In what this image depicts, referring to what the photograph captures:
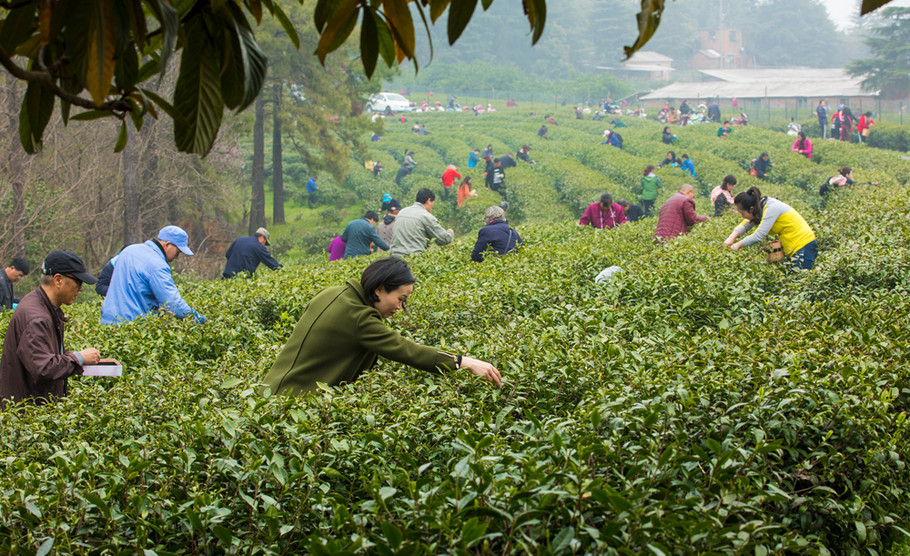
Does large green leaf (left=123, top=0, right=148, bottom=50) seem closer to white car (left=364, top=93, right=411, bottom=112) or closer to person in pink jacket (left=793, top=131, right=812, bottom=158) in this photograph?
person in pink jacket (left=793, top=131, right=812, bottom=158)

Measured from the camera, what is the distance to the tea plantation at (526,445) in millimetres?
2254

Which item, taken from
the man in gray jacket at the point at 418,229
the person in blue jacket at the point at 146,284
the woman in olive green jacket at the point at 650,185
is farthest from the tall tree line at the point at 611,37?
the person in blue jacket at the point at 146,284

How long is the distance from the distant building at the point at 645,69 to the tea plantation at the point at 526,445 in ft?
253

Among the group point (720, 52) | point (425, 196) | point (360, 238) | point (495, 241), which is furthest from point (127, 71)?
point (720, 52)

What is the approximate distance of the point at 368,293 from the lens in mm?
3932

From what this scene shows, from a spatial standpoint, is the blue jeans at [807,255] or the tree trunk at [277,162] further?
the tree trunk at [277,162]

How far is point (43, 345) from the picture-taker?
479 cm

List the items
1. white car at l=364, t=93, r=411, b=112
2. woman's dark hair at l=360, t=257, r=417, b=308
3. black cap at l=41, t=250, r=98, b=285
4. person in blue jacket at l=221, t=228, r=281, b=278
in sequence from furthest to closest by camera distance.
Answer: white car at l=364, t=93, r=411, b=112 → person in blue jacket at l=221, t=228, r=281, b=278 → black cap at l=41, t=250, r=98, b=285 → woman's dark hair at l=360, t=257, r=417, b=308

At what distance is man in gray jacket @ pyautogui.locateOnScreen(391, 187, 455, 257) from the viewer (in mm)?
10422

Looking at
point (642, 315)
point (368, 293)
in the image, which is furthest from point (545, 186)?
point (368, 293)

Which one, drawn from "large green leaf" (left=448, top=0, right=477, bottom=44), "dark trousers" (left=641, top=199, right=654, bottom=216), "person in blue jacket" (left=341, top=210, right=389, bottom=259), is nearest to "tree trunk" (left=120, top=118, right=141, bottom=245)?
"person in blue jacket" (left=341, top=210, right=389, bottom=259)

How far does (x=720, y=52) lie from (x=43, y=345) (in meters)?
96.5

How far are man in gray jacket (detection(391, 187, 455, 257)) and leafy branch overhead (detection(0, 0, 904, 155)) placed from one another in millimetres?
8274

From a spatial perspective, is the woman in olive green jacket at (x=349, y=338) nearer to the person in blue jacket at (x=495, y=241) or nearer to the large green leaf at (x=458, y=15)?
the large green leaf at (x=458, y=15)
